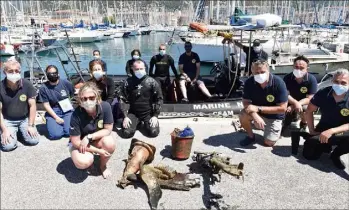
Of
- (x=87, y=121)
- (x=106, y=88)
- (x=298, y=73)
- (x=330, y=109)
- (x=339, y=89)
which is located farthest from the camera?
(x=106, y=88)

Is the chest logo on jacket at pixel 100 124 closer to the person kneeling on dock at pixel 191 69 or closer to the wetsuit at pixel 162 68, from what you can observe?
the wetsuit at pixel 162 68

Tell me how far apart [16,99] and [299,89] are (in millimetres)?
4223

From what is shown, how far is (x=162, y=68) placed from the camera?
295 inches

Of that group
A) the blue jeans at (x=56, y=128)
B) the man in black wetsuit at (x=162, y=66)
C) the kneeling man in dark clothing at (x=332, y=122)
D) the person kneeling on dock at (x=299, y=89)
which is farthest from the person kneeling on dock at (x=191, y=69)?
the kneeling man in dark clothing at (x=332, y=122)

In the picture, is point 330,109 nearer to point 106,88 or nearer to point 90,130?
point 90,130

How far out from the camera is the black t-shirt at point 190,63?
7609 mm

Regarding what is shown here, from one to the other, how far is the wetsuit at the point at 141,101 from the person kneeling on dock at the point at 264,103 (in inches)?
54.7

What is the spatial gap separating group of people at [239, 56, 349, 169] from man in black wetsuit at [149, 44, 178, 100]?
9.88 ft

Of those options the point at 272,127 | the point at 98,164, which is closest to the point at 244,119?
the point at 272,127

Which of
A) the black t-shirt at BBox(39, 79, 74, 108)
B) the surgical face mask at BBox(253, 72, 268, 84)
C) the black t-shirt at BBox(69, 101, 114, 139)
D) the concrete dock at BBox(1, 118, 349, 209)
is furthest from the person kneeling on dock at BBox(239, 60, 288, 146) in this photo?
A: the black t-shirt at BBox(39, 79, 74, 108)

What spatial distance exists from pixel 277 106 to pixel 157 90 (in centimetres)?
186

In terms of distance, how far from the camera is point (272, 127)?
4.73m

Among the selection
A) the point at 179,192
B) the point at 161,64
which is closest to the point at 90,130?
the point at 179,192

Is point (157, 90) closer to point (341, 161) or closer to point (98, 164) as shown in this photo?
point (98, 164)
